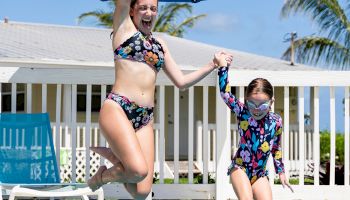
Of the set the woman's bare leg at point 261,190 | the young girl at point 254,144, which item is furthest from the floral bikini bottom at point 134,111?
the woman's bare leg at point 261,190

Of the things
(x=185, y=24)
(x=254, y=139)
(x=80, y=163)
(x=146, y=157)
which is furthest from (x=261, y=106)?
(x=185, y=24)

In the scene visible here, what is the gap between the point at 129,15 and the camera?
453 centimetres

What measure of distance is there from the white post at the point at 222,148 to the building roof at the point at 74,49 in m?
8.13

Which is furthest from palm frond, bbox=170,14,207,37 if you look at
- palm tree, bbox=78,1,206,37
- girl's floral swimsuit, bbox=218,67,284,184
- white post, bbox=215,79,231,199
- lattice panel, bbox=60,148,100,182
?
girl's floral swimsuit, bbox=218,67,284,184

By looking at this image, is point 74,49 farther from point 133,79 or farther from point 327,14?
point 133,79

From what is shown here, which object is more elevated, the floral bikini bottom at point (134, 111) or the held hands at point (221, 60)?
the held hands at point (221, 60)

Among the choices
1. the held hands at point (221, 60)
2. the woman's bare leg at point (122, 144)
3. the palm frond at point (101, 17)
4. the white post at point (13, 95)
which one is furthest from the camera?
the palm frond at point (101, 17)

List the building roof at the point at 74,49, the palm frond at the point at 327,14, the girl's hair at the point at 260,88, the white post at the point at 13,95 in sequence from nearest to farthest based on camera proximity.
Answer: the girl's hair at the point at 260,88 < the white post at the point at 13,95 < the building roof at the point at 74,49 < the palm frond at the point at 327,14

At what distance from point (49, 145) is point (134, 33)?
2.73m

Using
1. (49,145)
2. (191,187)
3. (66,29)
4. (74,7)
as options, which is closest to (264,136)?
(191,187)

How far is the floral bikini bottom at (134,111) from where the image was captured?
4504mm

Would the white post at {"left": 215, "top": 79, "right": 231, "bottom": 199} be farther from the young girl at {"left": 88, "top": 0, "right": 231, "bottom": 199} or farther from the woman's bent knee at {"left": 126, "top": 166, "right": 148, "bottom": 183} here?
the woman's bent knee at {"left": 126, "top": 166, "right": 148, "bottom": 183}

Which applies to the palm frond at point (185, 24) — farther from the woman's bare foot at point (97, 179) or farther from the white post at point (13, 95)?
the woman's bare foot at point (97, 179)

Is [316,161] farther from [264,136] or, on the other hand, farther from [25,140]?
[25,140]
